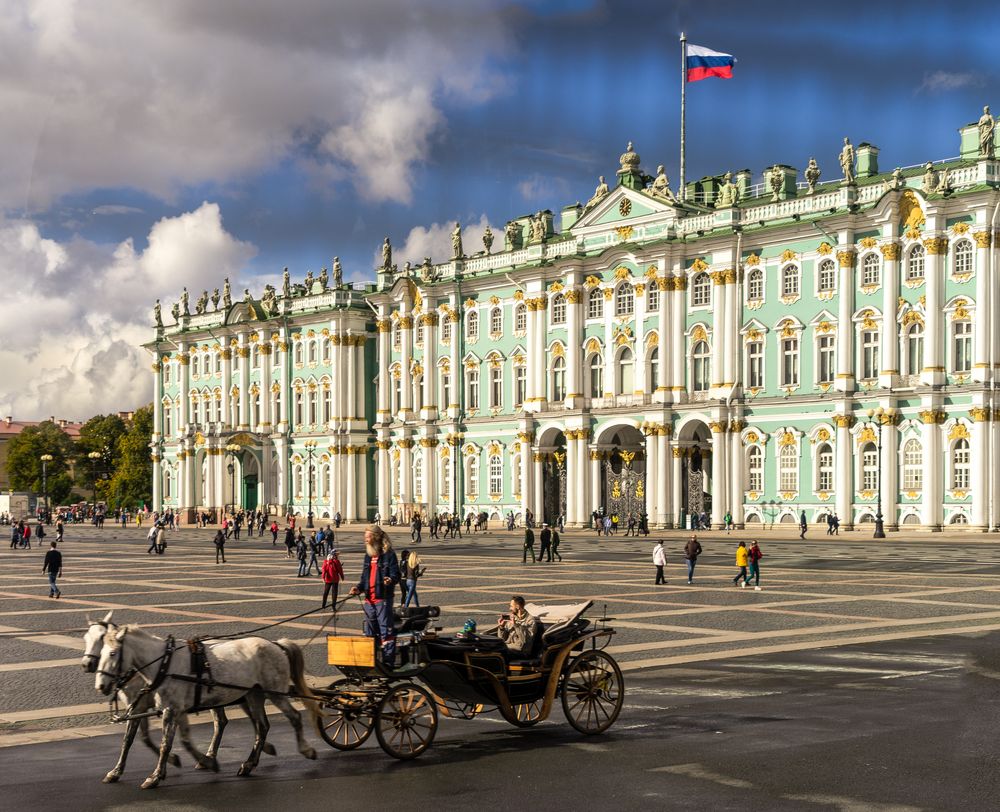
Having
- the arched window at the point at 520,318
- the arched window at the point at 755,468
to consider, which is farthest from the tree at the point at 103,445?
the arched window at the point at 755,468

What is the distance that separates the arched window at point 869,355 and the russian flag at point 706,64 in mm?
17577

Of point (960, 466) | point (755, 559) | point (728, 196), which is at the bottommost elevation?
point (755, 559)

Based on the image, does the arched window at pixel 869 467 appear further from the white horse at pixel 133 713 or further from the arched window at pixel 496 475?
the white horse at pixel 133 713

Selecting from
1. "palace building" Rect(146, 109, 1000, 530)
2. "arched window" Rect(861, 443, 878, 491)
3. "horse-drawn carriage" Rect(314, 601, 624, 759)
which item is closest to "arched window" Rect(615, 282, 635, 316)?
"palace building" Rect(146, 109, 1000, 530)

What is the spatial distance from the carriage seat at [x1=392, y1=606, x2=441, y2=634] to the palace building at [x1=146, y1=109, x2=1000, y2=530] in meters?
55.8

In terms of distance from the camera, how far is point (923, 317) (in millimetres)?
68562

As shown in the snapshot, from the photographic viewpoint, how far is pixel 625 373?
83.7 meters

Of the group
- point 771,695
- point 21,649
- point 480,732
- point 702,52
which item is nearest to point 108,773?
point 480,732

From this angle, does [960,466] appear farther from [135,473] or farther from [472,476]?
[135,473]

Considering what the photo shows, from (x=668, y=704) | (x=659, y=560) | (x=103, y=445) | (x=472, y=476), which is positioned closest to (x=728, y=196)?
(x=472, y=476)

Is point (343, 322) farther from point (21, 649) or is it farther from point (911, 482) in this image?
point (21, 649)

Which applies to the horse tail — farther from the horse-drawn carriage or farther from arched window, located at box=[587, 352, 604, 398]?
arched window, located at box=[587, 352, 604, 398]

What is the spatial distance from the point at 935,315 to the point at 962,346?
2.01 metres

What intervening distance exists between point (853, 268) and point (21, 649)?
55.9 m
